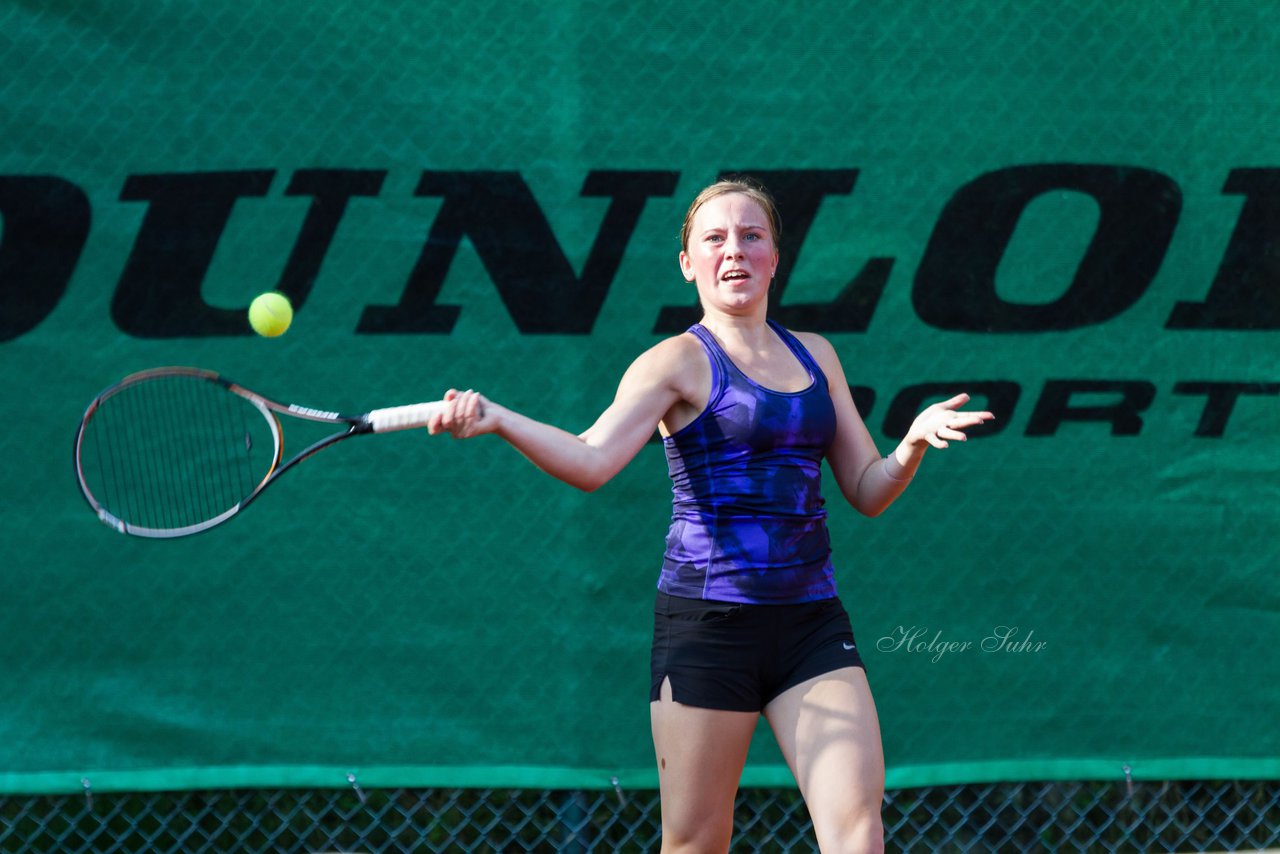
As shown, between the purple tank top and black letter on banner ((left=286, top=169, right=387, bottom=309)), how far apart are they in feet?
5.06

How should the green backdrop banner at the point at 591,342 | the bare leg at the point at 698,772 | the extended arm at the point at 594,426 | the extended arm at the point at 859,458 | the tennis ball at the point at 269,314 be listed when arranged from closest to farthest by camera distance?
the extended arm at the point at 594,426 < the bare leg at the point at 698,772 < the extended arm at the point at 859,458 < the tennis ball at the point at 269,314 < the green backdrop banner at the point at 591,342

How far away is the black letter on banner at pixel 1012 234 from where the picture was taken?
4.01 m

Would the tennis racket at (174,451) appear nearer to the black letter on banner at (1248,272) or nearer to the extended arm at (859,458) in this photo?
the extended arm at (859,458)

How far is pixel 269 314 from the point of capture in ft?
11.1

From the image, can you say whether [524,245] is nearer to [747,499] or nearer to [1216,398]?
[747,499]

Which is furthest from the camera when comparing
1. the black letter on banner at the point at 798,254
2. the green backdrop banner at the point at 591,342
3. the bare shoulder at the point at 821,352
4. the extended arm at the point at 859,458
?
the black letter on banner at the point at 798,254

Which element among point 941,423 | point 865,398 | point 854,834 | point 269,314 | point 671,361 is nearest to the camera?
point 854,834

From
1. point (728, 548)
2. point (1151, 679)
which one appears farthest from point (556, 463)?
point (1151, 679)

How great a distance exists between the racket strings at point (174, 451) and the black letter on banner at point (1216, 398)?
2.71 m

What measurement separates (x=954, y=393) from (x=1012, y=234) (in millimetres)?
506

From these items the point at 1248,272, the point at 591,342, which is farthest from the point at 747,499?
the point at 1248,272

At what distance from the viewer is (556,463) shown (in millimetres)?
2592

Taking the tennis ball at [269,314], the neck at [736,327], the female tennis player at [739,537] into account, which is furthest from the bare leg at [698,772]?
the tennis ball at [269,314]

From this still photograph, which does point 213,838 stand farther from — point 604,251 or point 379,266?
point 604,251
